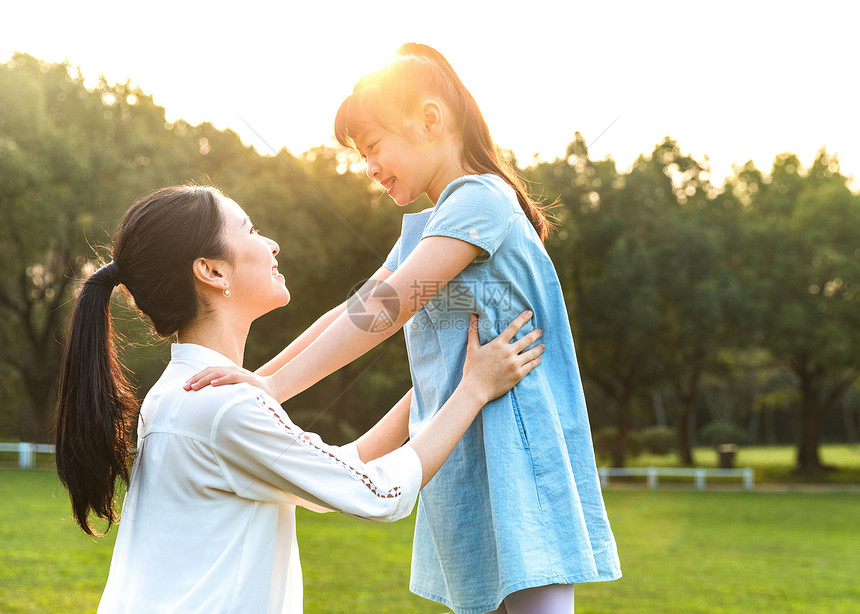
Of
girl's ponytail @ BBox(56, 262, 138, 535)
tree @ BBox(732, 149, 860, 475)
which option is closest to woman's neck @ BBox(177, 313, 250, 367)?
girl's ponytail @ BBox(56, 262, 138, 535)

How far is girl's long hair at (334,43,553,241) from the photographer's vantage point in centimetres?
192

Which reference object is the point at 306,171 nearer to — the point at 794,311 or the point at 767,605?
the point at 767,605

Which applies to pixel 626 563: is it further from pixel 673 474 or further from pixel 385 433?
pixel 673 474

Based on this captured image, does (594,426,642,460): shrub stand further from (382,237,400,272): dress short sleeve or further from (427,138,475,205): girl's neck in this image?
(427,138,475,205): girl's neck

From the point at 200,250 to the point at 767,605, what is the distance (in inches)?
294

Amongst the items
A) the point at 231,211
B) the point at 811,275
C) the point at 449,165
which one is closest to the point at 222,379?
the point at 231,211

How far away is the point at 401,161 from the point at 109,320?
81cm

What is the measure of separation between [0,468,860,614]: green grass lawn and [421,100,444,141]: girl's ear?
2689 millimetres

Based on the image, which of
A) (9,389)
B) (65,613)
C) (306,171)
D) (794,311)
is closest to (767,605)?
(65,613)

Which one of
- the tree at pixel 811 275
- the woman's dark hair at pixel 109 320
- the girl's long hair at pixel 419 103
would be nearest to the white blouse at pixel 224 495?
the woman's dark hair at pixel 109 320

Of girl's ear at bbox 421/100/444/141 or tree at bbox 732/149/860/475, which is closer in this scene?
girl's ear at bbox 421/100/444/141

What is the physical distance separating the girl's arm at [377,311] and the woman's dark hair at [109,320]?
0.24 meters

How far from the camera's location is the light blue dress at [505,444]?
1.65 m

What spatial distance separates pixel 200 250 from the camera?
188 centimetres
